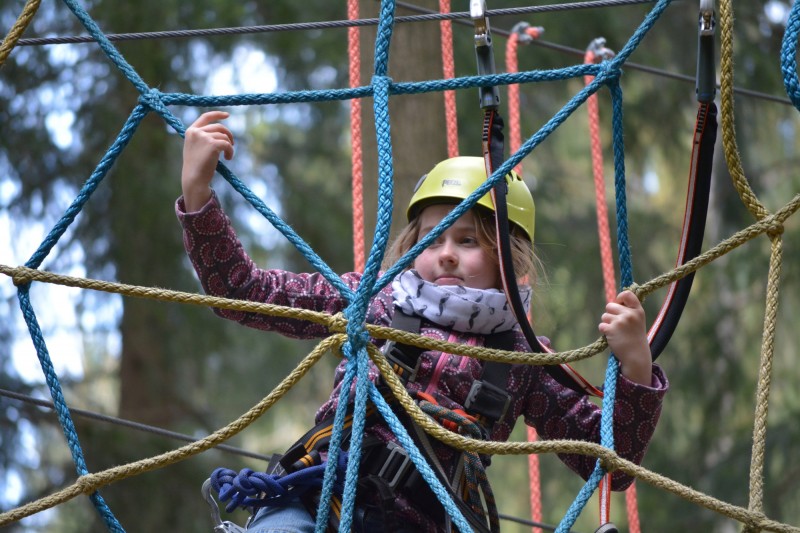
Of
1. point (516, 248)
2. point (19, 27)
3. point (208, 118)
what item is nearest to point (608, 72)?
point (516, 248)

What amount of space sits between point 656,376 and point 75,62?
3.69m

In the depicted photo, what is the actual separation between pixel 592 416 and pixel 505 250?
38 centimetres

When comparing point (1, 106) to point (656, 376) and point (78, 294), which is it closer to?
point (78, 294)

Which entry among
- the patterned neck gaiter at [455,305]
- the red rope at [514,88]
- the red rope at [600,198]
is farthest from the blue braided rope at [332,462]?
the red rope at [514,88]

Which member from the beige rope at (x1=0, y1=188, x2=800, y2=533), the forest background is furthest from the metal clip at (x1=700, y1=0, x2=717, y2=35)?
the forest background

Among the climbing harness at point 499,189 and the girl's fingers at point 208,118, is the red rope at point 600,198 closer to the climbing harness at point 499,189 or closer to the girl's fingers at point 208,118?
the climbing harness at point 499,189

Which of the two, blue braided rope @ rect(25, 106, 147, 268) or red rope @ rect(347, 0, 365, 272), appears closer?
blue braided rope @ rect(25, 106, 147, 268)

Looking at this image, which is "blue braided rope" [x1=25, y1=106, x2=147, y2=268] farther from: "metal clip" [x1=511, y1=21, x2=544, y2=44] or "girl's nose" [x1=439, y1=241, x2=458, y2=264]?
"metal clip" [x1=511, y1=21, x2=544, y2=44]

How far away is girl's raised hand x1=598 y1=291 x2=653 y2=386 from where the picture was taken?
1635mm

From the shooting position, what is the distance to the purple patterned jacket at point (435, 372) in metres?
1.73

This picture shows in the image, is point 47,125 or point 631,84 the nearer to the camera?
point 47,125

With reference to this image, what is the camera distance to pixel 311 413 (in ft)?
28.5

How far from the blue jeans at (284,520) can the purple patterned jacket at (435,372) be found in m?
0.15

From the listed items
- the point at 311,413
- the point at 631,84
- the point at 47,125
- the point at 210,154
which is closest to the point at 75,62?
the point at 47,125
